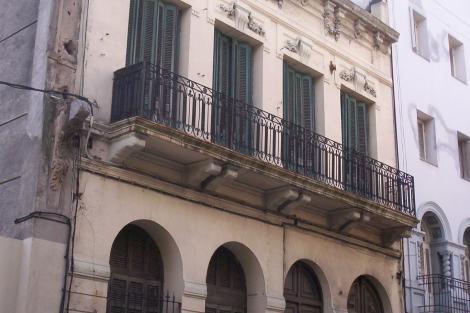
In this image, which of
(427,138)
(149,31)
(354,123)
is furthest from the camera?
(427,138)

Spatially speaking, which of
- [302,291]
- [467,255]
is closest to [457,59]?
[467,255]

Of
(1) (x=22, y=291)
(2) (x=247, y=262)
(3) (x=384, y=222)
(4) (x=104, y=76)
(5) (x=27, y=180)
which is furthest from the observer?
(3) (x=384, y=222)

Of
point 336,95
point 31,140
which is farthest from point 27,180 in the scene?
point 336,95

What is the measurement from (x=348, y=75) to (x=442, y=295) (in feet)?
17.3

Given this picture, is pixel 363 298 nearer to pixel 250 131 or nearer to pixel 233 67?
pixel 250 131

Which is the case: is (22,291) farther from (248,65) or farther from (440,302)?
(440,302)

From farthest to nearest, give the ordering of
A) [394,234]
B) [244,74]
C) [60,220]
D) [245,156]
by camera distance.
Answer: [394,234], [244,74], [245,156], [60,220]

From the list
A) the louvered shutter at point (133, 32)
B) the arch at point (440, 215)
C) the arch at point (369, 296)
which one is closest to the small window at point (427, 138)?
the arch at point (440, 215)

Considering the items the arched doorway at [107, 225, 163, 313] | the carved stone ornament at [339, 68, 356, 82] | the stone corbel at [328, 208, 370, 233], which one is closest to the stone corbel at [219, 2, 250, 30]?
the carved stone ornament at [339, 68, 356, 82]

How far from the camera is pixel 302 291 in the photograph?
14859 millimetres

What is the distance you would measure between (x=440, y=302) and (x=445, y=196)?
2.68 meters

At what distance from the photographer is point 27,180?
11.0m

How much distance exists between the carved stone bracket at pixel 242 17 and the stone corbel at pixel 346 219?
3745mm

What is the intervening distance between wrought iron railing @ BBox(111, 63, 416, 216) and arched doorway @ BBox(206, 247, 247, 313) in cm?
187
